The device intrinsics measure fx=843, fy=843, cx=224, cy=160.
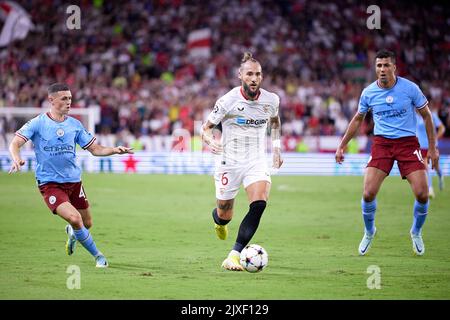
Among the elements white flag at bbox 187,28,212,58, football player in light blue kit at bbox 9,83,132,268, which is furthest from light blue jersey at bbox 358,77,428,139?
white flag at bbox 187,28,212,58

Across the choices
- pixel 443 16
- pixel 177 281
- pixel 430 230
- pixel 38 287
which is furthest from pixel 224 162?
pixel 443 16

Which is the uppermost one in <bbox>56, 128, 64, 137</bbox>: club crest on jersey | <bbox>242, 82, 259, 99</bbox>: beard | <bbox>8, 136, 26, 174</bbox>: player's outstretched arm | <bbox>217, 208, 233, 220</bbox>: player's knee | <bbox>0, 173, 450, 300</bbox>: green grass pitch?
<bbox>242, 82, 259, 99</bbox>: beard

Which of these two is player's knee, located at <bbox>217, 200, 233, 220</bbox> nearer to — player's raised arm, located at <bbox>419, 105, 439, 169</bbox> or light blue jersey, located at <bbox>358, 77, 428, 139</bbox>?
light blue jersey, located at <bbox>358, 77, 428, 139</bbox>

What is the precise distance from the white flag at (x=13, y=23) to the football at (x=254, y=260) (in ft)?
80.0

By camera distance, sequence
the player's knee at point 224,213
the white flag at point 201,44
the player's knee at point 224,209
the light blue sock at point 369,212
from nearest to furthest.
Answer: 1. the player's knee at point 224,209
2. the player's knee at point 224,213
3. the light blue sock at point 369,212
4. the white flag at point 201,44

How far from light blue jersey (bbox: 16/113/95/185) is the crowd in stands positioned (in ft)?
64.0

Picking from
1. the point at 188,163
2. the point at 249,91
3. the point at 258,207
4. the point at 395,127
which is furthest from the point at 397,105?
the point at 188,163

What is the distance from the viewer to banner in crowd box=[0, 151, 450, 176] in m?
28.7

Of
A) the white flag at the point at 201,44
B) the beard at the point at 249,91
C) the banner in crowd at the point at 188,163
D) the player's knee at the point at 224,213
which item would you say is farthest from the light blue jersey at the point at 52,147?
the white flag at the point at 201,44

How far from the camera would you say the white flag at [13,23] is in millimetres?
32312

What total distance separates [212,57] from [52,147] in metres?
25.5

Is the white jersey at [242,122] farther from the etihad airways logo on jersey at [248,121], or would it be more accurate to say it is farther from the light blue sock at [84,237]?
the light blue sock at [84,237]

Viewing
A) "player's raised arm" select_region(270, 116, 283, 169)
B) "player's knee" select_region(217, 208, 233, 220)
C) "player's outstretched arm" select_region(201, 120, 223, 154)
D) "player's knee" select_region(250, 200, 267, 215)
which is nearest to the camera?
"player's outstretched arm" select_region(201, 120, 223, 154)

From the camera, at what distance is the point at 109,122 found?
3083cm
